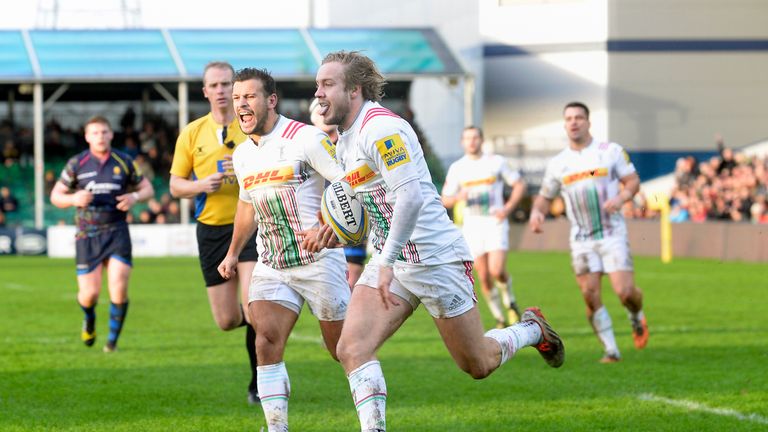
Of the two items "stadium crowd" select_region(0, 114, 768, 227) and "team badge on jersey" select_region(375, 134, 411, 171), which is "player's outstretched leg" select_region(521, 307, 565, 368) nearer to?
"team badge on jersey" select_region(375, 134, 411, 171)

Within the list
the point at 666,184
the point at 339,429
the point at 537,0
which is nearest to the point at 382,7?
the point at 537,0

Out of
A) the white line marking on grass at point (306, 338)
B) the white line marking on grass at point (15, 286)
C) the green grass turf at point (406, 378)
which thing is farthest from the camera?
the white line marking on grass at point (15, 286)

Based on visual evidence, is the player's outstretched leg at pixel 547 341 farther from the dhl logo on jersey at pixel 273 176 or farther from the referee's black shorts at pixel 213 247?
the referee's black shorts at pixel 213 247

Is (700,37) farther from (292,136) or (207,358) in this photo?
(292,136)

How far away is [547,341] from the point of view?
777 cm

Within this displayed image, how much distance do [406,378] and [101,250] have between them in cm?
357

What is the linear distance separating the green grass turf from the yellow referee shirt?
1384 mm

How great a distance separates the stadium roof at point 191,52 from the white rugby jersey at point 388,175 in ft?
98.4

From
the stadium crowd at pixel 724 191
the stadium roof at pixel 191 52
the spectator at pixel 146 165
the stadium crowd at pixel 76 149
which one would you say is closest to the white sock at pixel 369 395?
the stadium crowd at pixel 724 191

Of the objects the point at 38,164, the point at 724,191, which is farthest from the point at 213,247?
the point at 38,164

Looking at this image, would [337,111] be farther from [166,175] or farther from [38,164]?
[166,175]

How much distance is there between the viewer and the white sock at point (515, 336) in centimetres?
718

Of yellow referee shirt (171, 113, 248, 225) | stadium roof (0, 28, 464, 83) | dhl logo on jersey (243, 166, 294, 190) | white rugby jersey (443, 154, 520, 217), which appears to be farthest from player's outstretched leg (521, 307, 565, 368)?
stadium roof (0, 28, 464, 83)

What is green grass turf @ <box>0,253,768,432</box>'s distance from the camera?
832 cm
